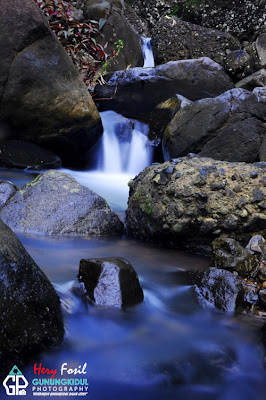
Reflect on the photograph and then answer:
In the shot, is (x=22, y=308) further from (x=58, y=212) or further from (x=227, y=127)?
(x=227, y=127)

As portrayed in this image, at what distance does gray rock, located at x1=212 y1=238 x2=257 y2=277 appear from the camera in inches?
107

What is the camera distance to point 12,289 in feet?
5.56

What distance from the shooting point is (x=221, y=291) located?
2.46m

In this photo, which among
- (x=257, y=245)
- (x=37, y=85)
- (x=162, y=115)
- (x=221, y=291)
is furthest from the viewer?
(x=162, y=115)

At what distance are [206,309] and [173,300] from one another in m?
0.27

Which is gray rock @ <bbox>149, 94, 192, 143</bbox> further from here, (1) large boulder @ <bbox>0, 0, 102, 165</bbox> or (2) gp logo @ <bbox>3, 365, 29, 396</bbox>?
(2) gp logo @ <bbox>3, 365, 29, 396</bbox>

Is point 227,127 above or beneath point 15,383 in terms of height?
above

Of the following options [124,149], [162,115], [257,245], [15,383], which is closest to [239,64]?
[162,115]

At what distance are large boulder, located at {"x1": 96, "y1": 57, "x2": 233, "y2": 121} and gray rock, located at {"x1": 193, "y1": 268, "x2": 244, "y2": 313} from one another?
6.44 meters

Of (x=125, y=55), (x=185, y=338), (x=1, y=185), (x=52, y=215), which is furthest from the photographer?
(x=125, y=55)

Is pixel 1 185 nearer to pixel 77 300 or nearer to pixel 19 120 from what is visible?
pixel 19 120

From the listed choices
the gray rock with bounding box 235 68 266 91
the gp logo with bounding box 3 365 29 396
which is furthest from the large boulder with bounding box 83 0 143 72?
the gp logo with bounding box 3 365 29 396

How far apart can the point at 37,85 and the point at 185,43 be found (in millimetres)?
6994

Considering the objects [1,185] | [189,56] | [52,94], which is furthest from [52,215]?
[189,56]
